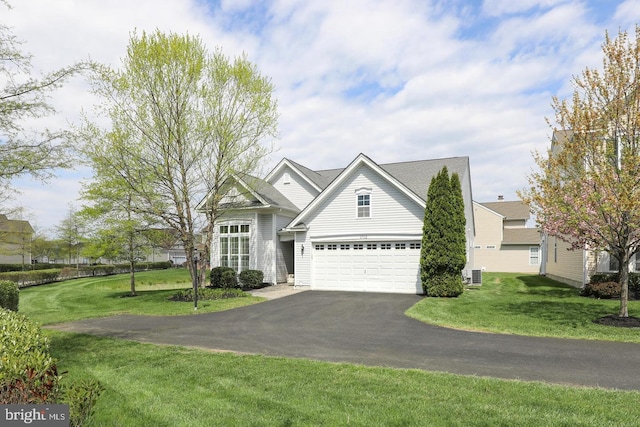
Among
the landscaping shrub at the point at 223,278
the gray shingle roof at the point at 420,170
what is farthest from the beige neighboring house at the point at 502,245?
the landscaping shrub at the point at 223,278

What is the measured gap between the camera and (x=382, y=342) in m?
9.55

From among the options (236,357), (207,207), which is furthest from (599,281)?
(207,207)

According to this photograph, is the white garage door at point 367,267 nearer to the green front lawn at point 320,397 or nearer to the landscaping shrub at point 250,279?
the landscaping shrub at point 250,279

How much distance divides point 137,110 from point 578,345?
1834cm

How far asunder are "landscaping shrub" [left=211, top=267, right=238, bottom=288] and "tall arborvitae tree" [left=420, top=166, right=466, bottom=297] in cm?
1046

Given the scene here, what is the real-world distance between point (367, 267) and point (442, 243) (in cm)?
434

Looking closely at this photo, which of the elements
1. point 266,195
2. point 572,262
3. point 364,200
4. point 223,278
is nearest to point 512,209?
point 572,262

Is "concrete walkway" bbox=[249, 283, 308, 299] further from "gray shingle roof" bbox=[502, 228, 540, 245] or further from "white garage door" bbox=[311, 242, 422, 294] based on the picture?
"gray shingle roof" bbox=[502, 228, 540, 245]

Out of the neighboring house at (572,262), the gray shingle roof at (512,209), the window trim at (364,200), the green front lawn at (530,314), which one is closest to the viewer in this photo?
the green front lawn at (530,314)

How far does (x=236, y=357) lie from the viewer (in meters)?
8.02

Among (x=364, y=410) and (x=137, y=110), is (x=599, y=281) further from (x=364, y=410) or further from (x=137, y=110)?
(x=137, y=110)

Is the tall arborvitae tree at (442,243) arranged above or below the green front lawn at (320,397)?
above

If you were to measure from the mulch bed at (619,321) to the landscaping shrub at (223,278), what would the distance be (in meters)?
16.9

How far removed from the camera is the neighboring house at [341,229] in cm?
1991
